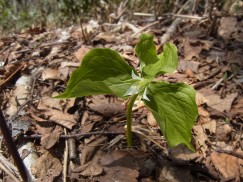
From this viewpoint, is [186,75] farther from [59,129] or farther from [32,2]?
[32,2]

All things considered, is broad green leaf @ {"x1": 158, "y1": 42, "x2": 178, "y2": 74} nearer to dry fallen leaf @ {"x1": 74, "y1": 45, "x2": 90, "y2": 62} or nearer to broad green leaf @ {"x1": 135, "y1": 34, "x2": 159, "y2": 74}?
broad green leaf @ {"x1": 135, "y1": 34, "x2": 159, "y2": 74}

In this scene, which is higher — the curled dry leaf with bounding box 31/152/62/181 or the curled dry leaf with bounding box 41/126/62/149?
the curled dry leaf with bounding box 41/126/62/149

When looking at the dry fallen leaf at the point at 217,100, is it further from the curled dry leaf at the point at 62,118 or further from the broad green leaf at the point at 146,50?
the curled dry leaf at the point at 62,118

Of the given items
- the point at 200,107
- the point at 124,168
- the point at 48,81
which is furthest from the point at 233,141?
the point at 48,81

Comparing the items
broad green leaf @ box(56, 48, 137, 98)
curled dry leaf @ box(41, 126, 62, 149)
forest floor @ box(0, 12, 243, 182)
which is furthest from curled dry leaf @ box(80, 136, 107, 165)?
broad green leaf @ box(56, 48, 137, 98)

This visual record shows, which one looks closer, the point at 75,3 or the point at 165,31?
the point at 165,31

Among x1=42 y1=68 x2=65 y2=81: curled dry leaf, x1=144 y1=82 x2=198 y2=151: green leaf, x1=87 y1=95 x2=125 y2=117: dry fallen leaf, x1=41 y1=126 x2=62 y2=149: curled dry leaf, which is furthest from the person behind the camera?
x1=42 y1=68 x2=65 y2=81: curled dry leaf
